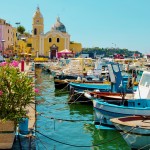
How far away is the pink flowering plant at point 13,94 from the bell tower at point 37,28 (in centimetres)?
8271

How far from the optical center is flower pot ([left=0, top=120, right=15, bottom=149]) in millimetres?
10047

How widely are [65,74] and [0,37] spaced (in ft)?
170

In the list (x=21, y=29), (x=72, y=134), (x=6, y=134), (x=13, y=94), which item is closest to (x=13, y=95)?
(x=13, y=94)

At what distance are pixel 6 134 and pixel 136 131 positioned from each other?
4750 mm

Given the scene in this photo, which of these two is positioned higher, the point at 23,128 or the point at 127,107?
the point at 127,107

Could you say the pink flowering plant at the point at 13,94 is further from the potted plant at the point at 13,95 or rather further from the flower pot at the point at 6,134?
the flower pot at the point at 6,134

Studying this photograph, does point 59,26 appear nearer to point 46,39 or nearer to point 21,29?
point 46,39

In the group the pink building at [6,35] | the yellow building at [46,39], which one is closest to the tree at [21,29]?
the yellow building at [46,39]

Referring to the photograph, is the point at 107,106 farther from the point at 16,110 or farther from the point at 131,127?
the point at 16,110

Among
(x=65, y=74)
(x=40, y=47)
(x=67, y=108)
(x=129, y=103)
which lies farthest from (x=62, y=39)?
(x=129, y=103)

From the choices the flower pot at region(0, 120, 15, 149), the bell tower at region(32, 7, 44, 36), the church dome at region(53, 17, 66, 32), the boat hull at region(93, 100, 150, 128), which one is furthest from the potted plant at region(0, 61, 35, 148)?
the church dome at region(53, 17, 66, 32)

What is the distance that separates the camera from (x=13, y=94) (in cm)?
1087

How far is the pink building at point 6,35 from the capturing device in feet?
286

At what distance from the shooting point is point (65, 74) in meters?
39.6
